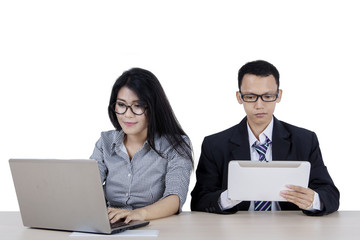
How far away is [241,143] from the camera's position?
340 centimetres

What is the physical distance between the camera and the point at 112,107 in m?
3.27

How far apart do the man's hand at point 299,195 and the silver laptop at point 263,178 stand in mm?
21

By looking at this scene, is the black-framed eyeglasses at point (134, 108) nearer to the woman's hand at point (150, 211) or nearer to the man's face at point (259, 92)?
the woman's hand at point (150, 211)

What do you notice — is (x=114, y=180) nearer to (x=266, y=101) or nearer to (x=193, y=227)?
(x=193, y=227)

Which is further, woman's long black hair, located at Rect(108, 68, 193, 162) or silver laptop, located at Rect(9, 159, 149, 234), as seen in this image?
woman's long black hair, located at Rect(108, 68, 193, 162)

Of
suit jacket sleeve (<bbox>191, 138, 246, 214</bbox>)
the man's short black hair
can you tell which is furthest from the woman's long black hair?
the man's short black hair

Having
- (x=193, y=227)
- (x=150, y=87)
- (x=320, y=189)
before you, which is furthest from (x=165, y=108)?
(x=320, y=189)

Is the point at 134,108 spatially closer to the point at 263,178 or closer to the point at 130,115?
the point at 130,115

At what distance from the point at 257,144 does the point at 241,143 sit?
0.34ft

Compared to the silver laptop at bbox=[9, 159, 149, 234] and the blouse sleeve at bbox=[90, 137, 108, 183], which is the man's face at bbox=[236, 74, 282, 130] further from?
the silver laptop at bbox=[9, 159, 149, 234]

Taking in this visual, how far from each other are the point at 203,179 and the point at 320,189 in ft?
2.33

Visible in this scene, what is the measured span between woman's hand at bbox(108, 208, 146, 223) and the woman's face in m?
0.53

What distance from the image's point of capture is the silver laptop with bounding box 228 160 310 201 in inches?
109

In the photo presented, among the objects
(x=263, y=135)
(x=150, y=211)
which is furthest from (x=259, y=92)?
(x=150, y=211)
